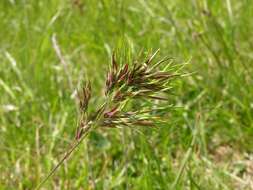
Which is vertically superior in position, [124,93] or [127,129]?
[124,93]

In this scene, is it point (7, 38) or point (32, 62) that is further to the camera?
point (7, 38)

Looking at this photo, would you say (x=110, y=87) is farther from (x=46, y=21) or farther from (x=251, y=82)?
(x=46, y=21)

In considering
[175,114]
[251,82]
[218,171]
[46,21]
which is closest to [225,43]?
[251,82]

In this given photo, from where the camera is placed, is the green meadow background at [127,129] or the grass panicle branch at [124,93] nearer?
the grass panicle branch at [124,93]

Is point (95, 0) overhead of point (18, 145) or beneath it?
overhead

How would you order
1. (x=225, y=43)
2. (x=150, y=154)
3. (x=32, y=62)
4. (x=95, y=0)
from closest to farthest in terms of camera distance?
(x=150, y=154) → (x=225, y=43) → (x=32, y=62) → (x=95, y=0)

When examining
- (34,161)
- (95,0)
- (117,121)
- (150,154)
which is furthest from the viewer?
(95,0)

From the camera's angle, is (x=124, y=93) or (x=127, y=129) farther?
(x=127, y=129)

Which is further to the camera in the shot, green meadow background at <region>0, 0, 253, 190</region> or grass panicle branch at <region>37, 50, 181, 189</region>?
green meadow background at <region>0, 0, 253, 190</region>
